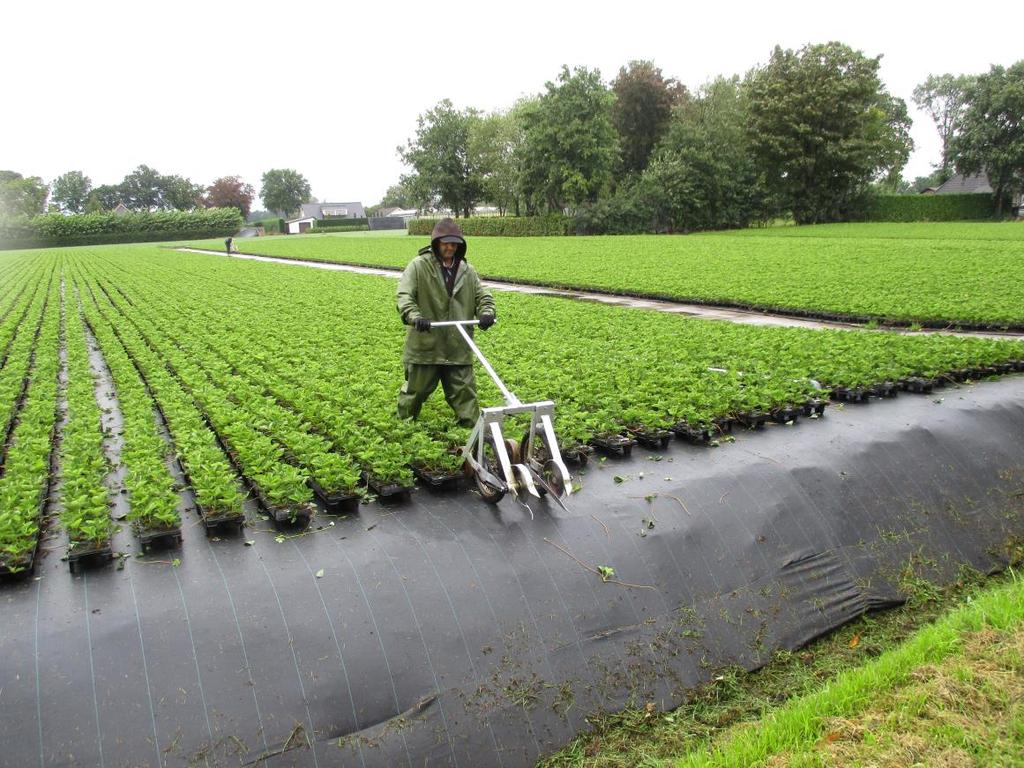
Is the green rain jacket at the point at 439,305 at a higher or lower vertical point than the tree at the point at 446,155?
lower

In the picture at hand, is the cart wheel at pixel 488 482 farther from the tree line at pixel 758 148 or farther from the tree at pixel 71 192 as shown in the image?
the tree at pixel 71 192

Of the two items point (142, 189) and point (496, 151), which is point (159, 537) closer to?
point (496, 151)

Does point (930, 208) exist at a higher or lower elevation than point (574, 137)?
lower

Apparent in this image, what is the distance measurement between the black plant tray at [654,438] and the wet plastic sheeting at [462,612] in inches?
13.6

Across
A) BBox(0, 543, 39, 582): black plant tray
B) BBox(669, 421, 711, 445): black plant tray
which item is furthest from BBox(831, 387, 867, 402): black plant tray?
BBox(0, 543, 39, 582): black plant tray

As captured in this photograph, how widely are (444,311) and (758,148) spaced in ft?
171

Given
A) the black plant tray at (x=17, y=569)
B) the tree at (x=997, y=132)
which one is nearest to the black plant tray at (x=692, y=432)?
the black plant tray at (x=17, y=569)

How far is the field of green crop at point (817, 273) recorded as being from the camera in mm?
14602

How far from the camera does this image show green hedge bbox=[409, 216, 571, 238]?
190 ft

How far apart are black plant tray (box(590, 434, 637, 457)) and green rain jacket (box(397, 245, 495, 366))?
1.35 m

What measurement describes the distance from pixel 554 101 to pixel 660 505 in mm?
56814

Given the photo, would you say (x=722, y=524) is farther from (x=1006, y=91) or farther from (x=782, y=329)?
(x=1006, y=91)

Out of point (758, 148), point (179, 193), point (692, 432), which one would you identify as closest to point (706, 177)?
point (758, 148)

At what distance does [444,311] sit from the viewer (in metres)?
6.75
